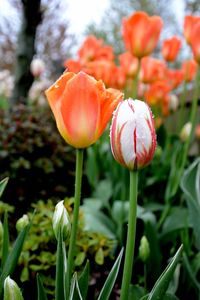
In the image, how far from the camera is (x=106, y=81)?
269 centimetres

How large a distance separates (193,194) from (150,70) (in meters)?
1.38

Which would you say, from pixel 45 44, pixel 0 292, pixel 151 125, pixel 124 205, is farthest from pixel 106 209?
pixel 45 44

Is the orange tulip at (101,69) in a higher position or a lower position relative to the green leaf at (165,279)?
higher

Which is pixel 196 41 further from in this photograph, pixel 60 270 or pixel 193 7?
pixel 193 7

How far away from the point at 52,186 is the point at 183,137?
2.55 ft

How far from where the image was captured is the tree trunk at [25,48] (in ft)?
11.3

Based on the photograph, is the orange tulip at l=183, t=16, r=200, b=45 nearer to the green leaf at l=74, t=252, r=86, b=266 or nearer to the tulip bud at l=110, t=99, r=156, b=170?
the green leaf at l=74, t=252, r=86, b=266

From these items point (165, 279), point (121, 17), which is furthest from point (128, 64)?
point (121, 17)

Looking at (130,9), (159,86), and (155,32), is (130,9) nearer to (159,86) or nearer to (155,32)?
(159,86)

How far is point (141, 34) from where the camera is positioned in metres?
2.06

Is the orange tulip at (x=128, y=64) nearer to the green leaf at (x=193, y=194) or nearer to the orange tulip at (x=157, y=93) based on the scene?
the orange tulip at (x=157, y=93)

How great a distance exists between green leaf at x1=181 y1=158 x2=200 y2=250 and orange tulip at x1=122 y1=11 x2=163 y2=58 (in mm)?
634

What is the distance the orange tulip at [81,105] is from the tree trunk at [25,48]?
105 inches

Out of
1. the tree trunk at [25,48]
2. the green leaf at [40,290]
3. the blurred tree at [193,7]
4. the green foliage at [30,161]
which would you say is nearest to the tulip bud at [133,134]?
the green leaf at [40,290]
